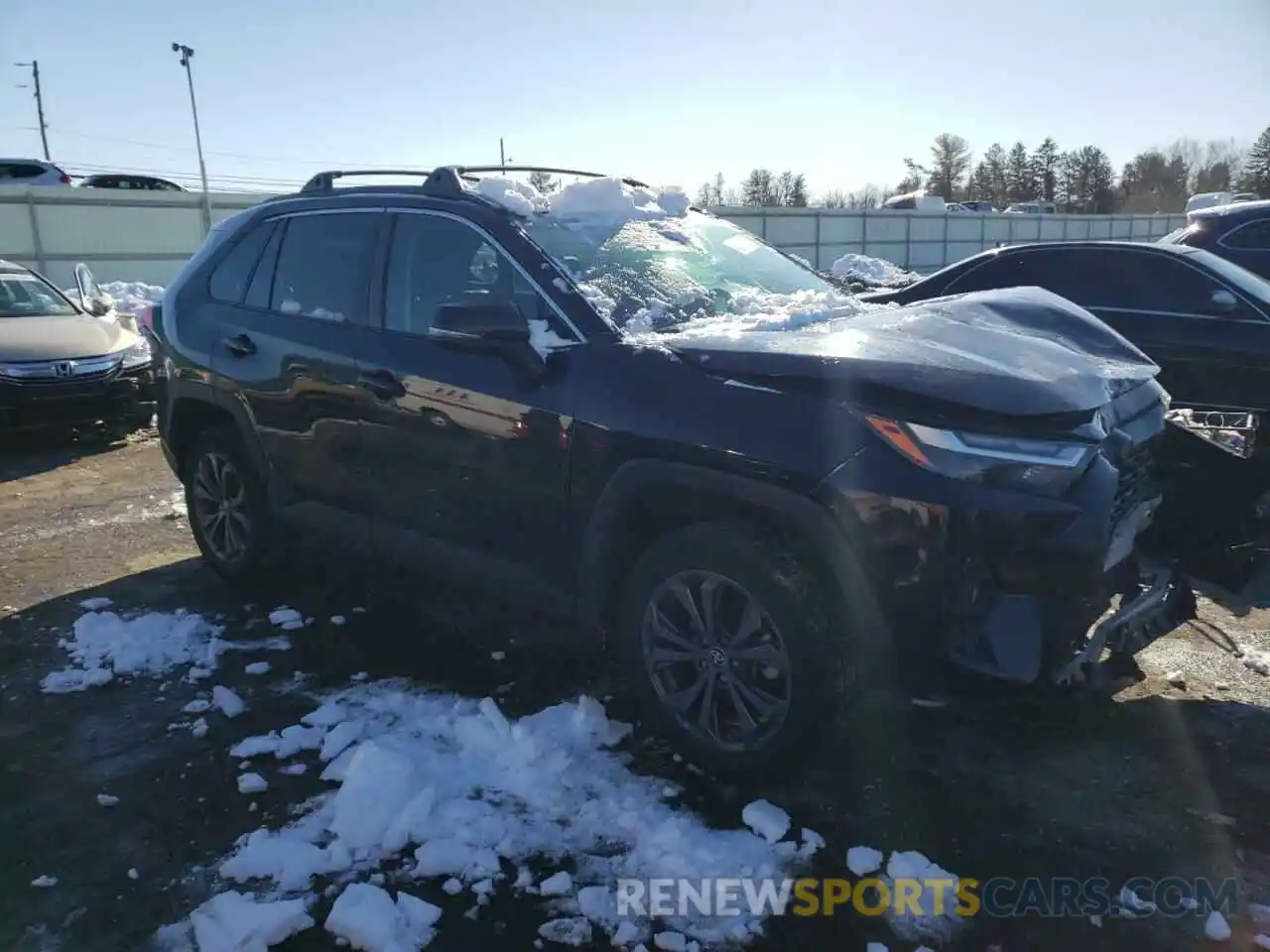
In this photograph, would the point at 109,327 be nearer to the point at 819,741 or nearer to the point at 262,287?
the point at 262,287

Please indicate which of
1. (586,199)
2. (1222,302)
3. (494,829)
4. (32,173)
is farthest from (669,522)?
(32,173)

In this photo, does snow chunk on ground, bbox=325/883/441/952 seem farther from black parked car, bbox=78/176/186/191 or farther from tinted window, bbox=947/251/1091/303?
black parked car, bbox=78/176/186/191

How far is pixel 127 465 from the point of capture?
7961mm

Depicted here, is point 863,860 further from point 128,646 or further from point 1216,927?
point 128,646

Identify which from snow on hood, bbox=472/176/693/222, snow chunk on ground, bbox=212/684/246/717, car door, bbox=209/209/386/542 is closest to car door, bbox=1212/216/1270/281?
snow on hood, bbox=472/176/693/222

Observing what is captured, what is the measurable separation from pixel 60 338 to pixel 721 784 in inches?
321

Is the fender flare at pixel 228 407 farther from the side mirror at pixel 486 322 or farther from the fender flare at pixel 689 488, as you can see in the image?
the fender flare at pixel 689 488

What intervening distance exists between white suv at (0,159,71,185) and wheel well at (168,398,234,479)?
1871cm

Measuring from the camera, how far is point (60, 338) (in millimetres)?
8602

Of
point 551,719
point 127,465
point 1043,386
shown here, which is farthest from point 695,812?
point 127,465

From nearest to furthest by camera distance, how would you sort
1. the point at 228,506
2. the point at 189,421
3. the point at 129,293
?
1. the point at 228,506
2. the point at 189,421
3. the point at 129,293

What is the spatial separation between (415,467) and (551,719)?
1.12 metres

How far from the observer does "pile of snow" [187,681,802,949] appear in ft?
8.34

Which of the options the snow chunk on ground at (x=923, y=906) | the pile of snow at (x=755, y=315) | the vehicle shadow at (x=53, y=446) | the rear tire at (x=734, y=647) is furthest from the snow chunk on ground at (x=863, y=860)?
the vehicle shadow at (x=53, y=446)
